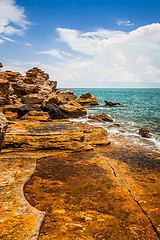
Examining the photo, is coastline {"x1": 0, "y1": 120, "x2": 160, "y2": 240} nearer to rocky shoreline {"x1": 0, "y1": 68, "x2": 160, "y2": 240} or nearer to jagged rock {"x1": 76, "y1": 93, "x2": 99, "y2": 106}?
rocky shoreline {"x1": 0, "y1": 68, "x2": 160, "y2": 240}

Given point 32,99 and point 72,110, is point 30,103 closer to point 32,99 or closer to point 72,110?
point 32,99

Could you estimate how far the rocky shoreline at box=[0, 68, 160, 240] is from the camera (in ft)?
9.13

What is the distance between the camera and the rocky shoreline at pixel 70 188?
2.78 m

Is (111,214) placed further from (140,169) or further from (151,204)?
(140,169)

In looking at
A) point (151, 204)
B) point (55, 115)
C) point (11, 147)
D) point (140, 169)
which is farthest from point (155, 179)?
point (55, 115)

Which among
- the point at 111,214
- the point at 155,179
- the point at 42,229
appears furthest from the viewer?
the point at 155,179

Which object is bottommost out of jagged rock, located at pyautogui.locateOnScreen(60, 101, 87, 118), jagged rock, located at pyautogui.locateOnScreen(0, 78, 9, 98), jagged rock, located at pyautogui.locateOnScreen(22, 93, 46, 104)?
jagged rock, located at pyautogui.locateOnScreen(60, 101, 87, 118)

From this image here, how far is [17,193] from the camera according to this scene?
3.61 metres

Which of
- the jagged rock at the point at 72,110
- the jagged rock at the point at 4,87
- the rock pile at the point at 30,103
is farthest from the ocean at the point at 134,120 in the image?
the jagged rock at the point at 4,87

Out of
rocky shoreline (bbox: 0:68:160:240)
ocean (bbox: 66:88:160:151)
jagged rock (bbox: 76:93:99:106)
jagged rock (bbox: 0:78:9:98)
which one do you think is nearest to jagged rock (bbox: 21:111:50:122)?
rocky shoreline (bbox: 0:68:160:240)

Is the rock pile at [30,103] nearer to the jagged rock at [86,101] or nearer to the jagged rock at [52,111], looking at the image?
the jagged rock at [52,111]

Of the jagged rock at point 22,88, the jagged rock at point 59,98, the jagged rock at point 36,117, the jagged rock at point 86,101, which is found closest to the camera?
the jagged rock at point 36,117

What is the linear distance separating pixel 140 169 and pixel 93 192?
3.19m

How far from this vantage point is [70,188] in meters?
4.21
